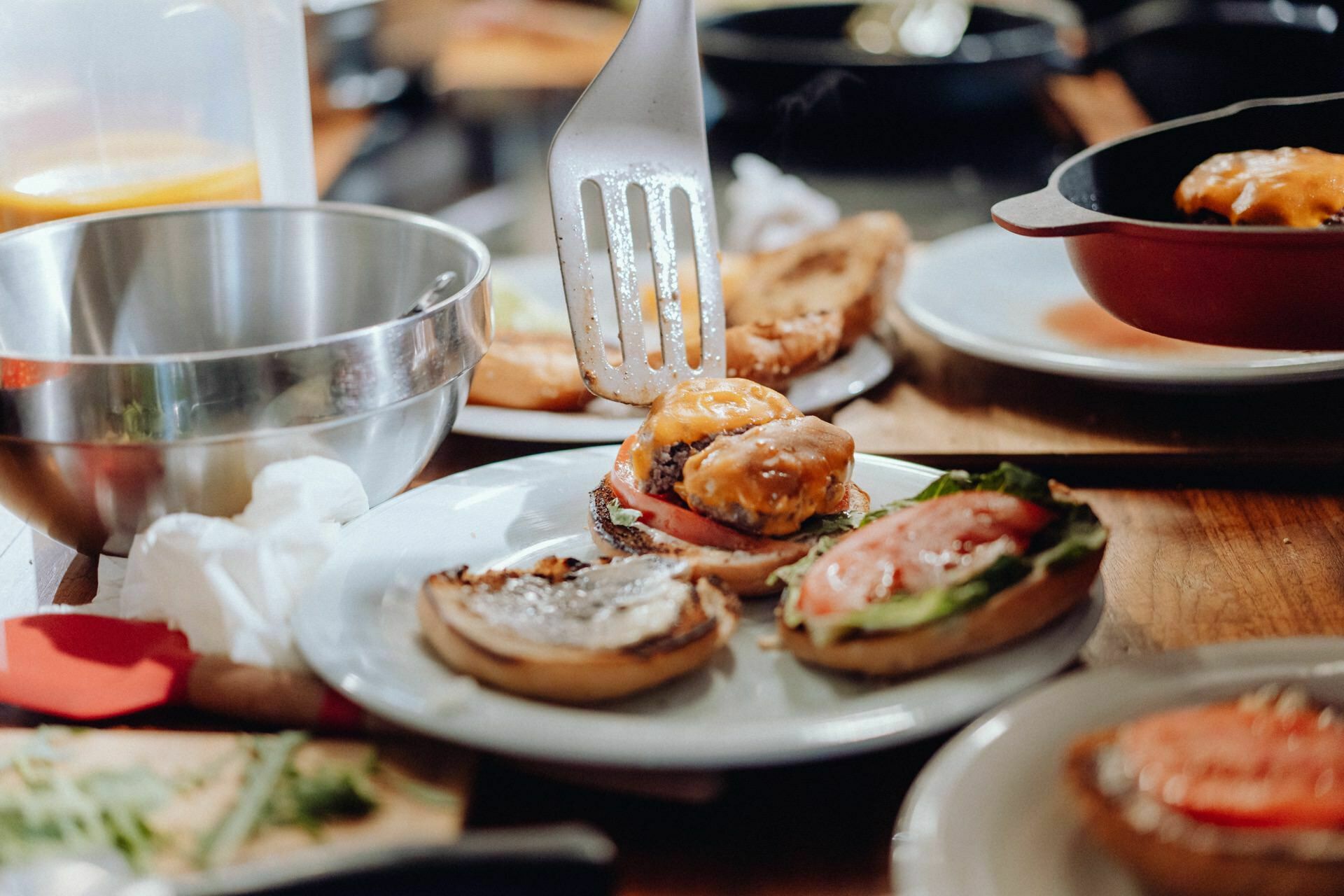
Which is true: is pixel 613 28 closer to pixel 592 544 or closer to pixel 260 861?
pixel 592 544

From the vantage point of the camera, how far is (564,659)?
104 cm

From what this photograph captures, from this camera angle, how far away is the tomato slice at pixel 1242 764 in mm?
801

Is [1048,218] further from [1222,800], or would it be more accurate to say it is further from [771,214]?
[771,214]

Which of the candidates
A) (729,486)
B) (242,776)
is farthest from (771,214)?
(242,776)

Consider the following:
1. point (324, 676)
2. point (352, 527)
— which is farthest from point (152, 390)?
point (324, 676)

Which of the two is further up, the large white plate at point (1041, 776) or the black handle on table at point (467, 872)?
the black handle on table at point (467, 872)

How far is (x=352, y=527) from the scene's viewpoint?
1.36 meters

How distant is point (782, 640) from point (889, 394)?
931 millimetres

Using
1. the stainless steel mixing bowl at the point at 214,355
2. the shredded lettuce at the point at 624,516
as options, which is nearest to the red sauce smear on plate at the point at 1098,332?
the shredded lettuce at the point at 624,516

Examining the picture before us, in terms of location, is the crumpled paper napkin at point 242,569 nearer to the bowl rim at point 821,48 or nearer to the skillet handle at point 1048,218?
the skillet handle at point 1048,218

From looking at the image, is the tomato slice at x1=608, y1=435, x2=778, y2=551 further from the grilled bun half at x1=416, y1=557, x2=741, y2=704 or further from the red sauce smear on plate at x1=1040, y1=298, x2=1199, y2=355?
the red sauce smear on plate at x1=1040, y1=298, x2=1199, y2=355

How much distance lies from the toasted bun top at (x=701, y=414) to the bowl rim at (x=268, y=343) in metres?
0.29

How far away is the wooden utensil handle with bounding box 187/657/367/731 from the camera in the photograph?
1.12m

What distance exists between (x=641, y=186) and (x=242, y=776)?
0.89 m
